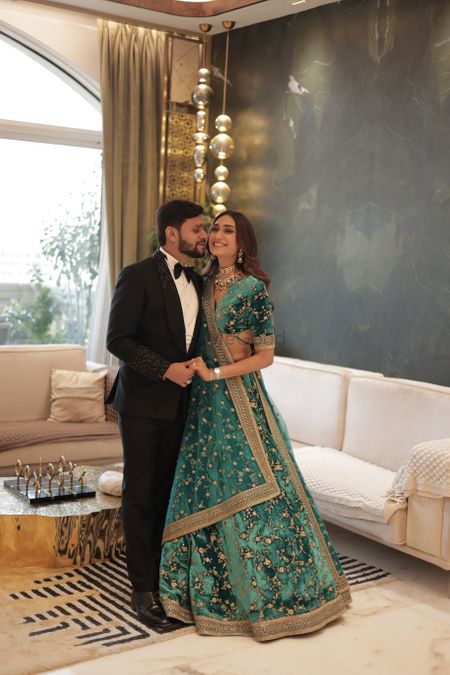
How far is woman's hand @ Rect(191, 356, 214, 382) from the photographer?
3.34 metres

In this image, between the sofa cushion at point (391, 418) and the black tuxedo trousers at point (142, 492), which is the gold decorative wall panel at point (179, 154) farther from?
the black tuxedo trousers at point (142, 492)

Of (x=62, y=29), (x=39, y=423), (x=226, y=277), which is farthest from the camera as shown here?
(x=62, y=29)

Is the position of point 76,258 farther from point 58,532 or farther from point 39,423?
point 58,532

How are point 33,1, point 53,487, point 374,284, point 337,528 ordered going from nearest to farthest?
1. point 53,487
2. point 337,528
3. point 374,284
4. point 33,1

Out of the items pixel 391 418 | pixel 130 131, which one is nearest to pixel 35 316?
pixel 130 131

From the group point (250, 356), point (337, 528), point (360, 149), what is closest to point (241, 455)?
point (250, 356)

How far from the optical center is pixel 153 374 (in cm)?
334

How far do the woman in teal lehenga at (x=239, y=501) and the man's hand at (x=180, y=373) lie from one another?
4 cm

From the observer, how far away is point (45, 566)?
13.0 feet

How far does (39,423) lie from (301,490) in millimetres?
2250

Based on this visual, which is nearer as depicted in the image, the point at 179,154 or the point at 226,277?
the point at 226,277

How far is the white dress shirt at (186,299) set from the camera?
3.51 metres

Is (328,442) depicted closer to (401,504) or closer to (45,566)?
(401,504)

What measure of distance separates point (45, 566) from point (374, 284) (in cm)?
259
